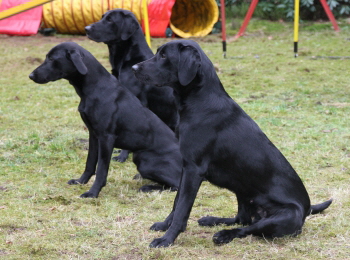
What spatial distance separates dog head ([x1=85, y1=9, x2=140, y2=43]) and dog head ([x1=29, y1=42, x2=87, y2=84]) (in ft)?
3.96

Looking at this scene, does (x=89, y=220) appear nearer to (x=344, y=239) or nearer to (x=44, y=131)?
(x=344, y=239)

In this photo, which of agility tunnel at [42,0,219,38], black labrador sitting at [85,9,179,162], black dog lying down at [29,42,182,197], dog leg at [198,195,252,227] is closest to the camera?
dog leg at [198,195,252,227]

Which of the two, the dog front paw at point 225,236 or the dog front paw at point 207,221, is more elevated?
the dog front paw at point 225,236

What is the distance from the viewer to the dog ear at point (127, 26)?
239 inches

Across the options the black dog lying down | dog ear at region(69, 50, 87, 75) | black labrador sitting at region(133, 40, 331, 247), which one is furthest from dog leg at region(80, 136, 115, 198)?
black labrador sitting at region(133, 40, 331, 247)

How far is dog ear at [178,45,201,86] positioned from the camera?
12.1ft

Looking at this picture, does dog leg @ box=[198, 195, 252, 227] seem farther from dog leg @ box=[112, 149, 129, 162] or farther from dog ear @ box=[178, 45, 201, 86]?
dog leg @ box=[112, 149, 129, 162]

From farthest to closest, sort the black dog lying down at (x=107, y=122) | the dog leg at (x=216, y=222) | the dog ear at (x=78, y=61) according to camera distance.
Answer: the black dog lying down at (x=107, y=122), the dog ear at (x=78, y=61), the dog leg at (x=216, y=222)

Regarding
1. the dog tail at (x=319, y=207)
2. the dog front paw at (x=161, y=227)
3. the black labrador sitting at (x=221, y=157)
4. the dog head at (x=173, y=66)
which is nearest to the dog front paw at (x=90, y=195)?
the dog front paw at (x=161, y=227)

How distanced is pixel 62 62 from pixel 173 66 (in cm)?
145

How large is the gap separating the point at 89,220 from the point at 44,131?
10.6 feet

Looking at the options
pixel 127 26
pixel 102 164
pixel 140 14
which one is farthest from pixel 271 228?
pixel 140 14

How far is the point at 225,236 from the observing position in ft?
12.3

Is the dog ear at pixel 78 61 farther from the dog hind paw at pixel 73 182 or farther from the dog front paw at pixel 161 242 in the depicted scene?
the dog front paw at pixel 161 242
